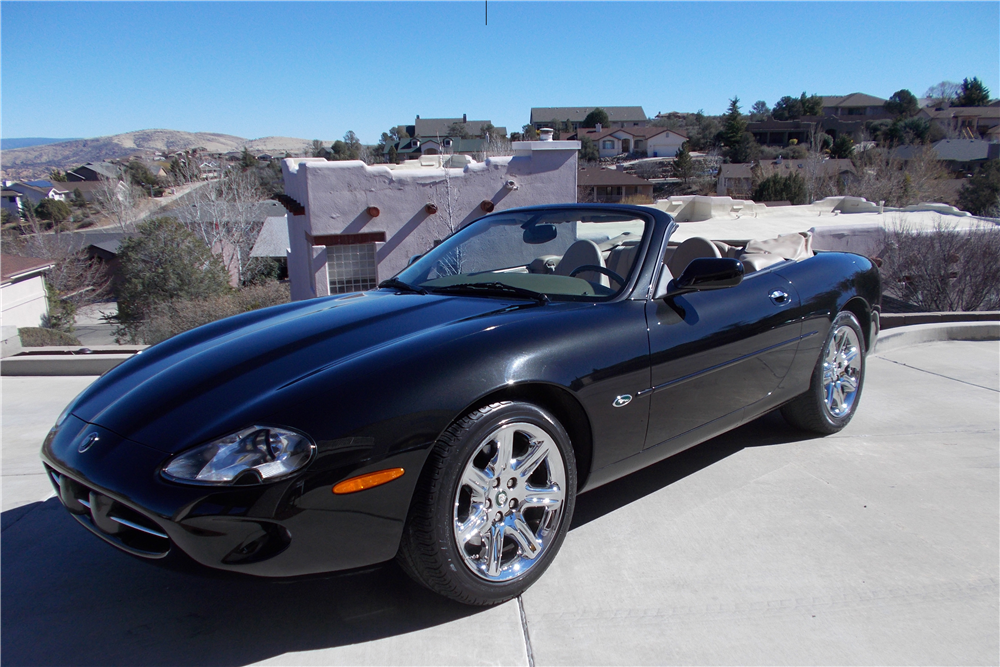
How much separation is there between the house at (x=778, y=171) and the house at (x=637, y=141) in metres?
29.8

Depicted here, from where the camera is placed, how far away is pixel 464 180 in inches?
744

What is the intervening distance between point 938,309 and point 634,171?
196 feet

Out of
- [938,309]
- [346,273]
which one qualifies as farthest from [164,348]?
[346,273]

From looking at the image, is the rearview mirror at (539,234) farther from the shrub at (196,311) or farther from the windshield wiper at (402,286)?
the shrub at (196,311)

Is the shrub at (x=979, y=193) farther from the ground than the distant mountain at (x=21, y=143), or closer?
closer

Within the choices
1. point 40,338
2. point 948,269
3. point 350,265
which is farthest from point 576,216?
point 350,265

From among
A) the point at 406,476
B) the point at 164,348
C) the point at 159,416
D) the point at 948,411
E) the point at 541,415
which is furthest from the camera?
the point at 948,411

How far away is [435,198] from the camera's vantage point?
18.9 meters

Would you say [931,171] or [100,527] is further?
[931,171]

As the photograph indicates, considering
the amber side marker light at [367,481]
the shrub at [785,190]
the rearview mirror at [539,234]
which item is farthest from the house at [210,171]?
the amber side marker light at [367,481]

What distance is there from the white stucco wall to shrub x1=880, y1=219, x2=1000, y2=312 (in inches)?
1121

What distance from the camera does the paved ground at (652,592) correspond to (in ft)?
7.25

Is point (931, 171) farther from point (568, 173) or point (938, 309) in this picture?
point (938, 309)

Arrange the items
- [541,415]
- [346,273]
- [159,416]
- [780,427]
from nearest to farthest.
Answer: [159,416] < [541,415] < [780,427] < [346,273]
